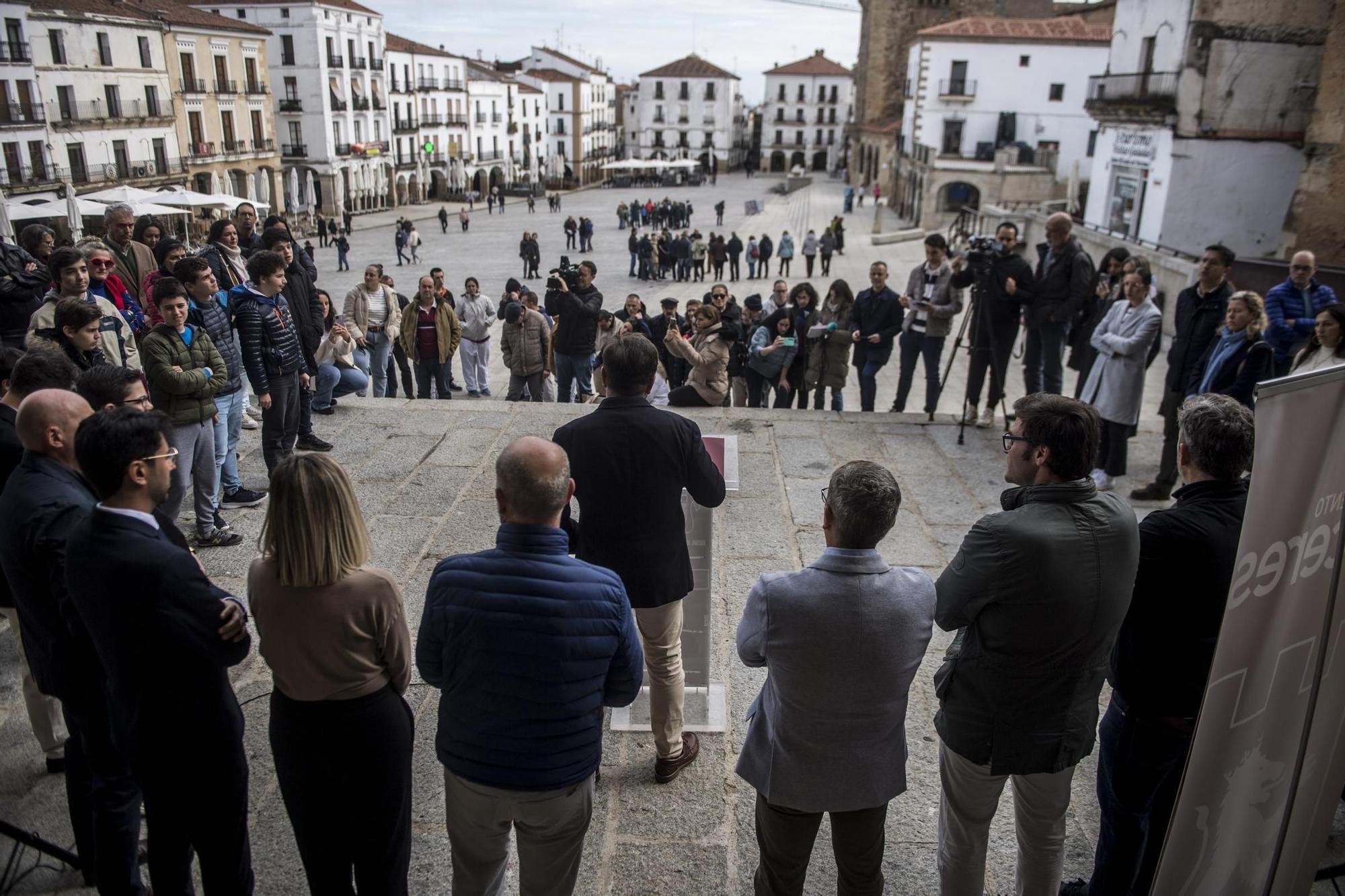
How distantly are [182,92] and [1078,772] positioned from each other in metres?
37.1

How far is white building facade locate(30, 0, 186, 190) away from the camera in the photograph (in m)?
25.8

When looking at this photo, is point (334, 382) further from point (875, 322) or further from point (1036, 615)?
point (1036, 615)

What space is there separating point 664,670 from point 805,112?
79.6 m

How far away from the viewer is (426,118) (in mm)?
48312

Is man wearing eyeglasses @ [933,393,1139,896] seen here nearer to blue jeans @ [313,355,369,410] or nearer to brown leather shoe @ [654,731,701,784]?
brown leather shoe @ [654,731,701,784]

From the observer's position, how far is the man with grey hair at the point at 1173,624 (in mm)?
2223

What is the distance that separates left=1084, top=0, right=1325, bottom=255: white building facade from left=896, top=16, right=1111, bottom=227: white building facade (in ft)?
44.4

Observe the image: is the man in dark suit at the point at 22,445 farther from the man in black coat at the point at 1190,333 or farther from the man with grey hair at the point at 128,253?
the man in black coat at the point at 1190,333

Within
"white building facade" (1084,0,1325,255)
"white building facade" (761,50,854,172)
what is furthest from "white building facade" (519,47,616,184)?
"white building facade" (1084,0,1325,255)

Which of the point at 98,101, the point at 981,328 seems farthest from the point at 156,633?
the point at 98,101

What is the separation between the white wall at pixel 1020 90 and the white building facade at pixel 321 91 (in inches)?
969

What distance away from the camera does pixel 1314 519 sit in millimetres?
1676

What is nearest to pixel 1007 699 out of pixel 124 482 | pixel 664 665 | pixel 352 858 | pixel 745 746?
pixel 745 746

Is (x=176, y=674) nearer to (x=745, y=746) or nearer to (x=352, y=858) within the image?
(x=352, y=858)
